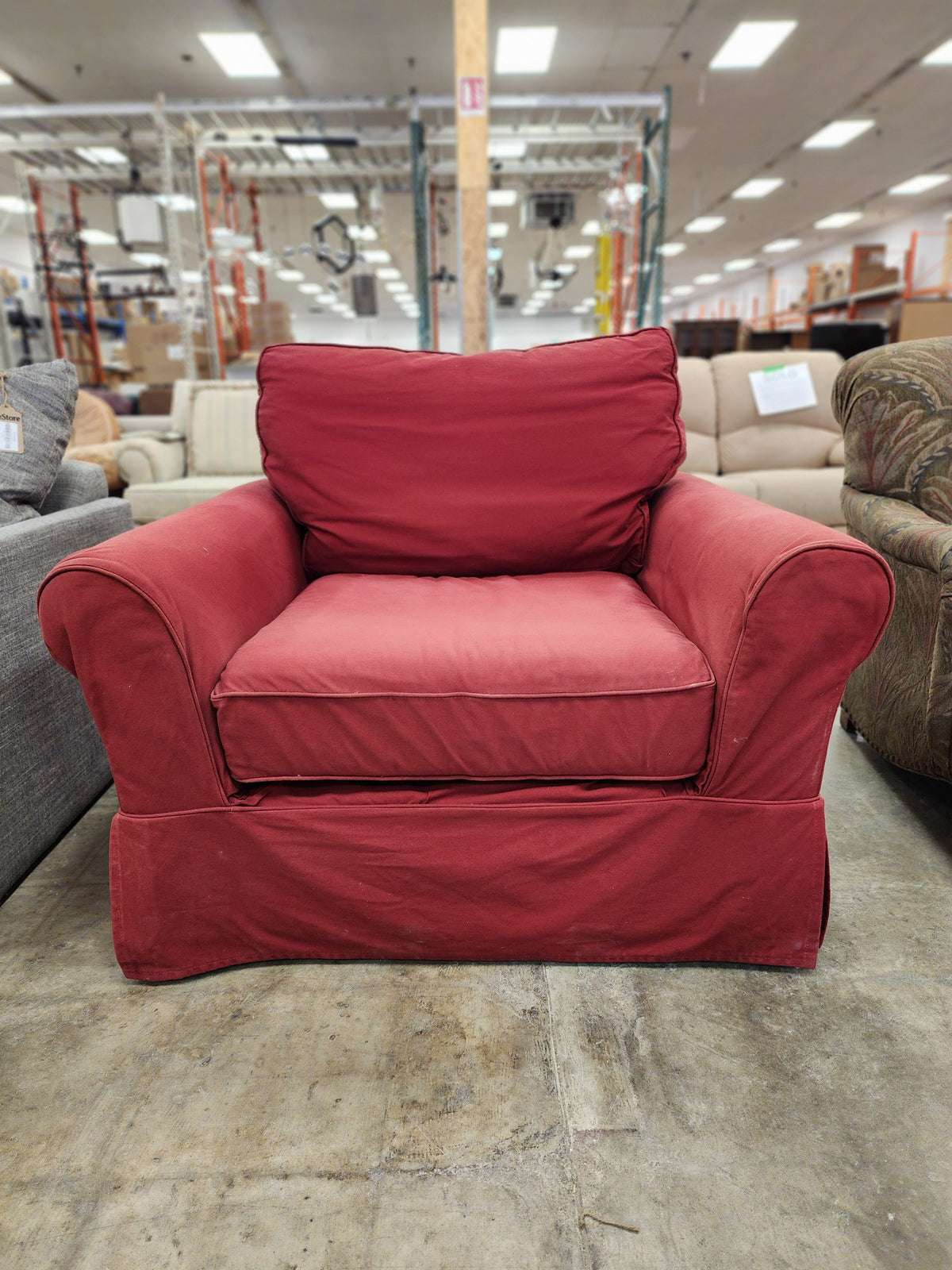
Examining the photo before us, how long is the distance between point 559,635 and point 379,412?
2.08 ft

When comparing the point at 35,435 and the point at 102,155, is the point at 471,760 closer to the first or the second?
the point at 35,435

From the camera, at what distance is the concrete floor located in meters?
0.73

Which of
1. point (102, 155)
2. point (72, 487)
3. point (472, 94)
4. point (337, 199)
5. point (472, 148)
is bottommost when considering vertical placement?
point (72, 487)

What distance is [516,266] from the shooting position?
14008 millimetres

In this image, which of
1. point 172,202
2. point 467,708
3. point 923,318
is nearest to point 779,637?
point 467,708

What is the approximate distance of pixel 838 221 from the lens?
37.1 ft

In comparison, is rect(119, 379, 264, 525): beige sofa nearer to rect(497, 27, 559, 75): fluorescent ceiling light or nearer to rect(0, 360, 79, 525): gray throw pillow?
rect(0, 360, 79, 525): gray throw pillow

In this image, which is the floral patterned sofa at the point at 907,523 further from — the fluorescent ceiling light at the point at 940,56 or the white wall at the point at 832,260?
the white wall at the point at 832,260

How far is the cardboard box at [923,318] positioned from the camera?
4.62m

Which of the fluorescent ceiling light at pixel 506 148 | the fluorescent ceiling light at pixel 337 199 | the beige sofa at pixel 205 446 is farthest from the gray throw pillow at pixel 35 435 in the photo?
the fluorescent ceiling light at pixel 337 199

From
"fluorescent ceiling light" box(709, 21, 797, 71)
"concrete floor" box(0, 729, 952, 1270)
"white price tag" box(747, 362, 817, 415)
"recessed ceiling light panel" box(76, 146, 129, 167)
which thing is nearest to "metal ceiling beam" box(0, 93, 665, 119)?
"fluorescent ceiling light" box(709, 21, 797, 71)

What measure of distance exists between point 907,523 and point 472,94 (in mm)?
2772

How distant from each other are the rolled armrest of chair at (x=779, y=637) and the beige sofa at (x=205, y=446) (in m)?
2.49

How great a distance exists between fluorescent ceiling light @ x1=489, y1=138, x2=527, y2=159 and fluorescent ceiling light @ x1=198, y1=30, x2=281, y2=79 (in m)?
1.90
